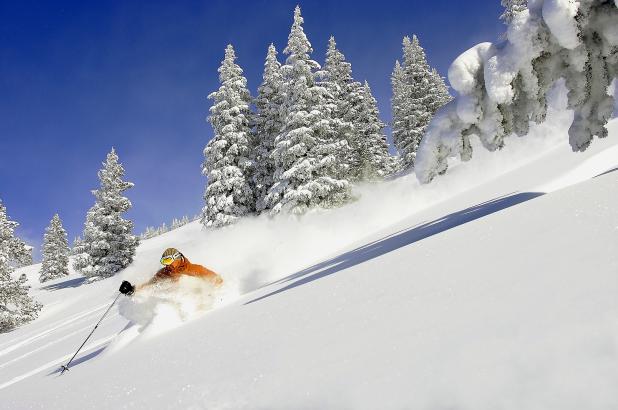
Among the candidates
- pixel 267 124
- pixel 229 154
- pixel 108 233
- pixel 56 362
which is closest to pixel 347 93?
pixel 267 124

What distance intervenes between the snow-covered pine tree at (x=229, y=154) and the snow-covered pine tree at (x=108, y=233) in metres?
9.77

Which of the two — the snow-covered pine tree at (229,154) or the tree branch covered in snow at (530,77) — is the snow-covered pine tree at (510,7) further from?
the tree branch covered in snow at (530,77)

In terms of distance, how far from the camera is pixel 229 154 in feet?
90.5

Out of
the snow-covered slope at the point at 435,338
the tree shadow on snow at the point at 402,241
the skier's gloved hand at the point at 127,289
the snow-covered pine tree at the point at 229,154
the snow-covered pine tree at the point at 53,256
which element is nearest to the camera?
the snow-covered slope at the point at 435,338

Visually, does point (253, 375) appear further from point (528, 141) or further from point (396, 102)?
point (396, 102)

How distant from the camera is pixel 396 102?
4366 centimetres

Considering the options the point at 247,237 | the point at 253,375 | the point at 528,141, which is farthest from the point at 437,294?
the point at 247,237

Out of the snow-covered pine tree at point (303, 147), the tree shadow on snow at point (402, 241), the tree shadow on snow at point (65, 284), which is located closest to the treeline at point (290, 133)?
the snow-covered pine tree at point (303, 147)

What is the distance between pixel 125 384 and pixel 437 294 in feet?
7.43

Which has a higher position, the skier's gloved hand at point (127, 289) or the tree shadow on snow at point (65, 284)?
the tree shadow on snow at point (65, 284)

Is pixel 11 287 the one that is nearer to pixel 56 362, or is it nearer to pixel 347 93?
pixel 56 362

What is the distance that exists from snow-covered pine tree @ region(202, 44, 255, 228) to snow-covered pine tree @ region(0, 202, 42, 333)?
34.2 ft

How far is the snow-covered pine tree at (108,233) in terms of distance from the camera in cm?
3241

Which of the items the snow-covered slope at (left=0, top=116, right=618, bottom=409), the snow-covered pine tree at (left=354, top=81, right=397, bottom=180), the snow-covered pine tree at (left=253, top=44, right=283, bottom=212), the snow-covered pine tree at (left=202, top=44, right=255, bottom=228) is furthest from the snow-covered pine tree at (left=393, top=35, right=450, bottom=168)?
the snow-covered slope at (left=0, top=116, right=618, bottom=409)
